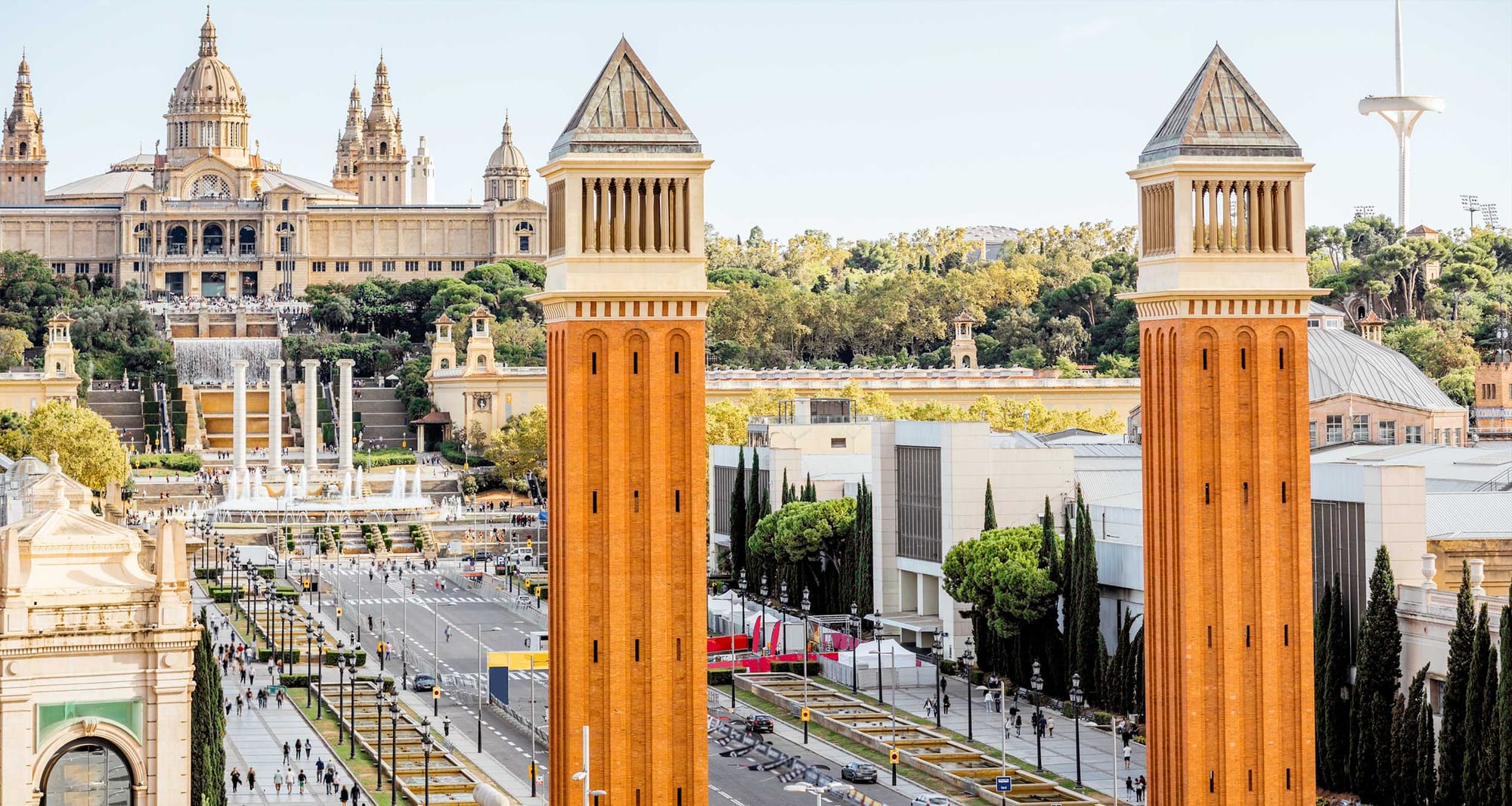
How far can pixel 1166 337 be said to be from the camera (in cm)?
4822

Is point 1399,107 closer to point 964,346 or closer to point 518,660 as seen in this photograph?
point 964,346

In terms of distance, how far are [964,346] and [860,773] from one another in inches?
4479

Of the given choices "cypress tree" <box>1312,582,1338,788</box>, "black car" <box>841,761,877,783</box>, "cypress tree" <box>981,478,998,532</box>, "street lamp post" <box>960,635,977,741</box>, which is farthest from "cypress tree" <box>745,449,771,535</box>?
"cypress tree" <box>1312,582,1338,788</box>

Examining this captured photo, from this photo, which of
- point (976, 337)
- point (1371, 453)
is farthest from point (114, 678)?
point (976, 337)

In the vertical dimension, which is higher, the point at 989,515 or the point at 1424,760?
the point at 989,515

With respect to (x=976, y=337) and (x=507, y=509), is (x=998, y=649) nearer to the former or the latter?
(x=507, y=509)

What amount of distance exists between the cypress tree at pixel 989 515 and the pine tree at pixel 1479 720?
90.1ft

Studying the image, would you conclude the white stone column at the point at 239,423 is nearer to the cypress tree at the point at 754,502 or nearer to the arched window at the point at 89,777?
the cypress tree at the point at 754,502

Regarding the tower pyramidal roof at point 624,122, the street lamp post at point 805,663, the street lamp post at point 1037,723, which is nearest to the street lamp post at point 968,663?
the street lamp post at point 1037,723

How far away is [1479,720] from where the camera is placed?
50281 millimetres

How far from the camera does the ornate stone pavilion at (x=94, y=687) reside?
40.5 metres

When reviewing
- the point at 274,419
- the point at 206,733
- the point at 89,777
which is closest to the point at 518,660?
Answer: the point at 206,733

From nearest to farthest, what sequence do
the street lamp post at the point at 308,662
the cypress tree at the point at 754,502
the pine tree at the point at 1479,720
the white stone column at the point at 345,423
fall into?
the pine tree at the point at 1479,720 → the street lamp post at the point at 308,662 → the cypress tree at the point at 754,502 → the white stone column at the point at 345,423

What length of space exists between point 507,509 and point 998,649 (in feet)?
199
